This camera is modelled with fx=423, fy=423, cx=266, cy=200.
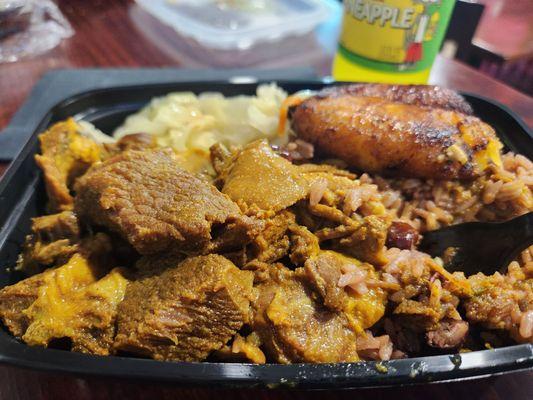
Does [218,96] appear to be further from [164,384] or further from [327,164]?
[164,384]

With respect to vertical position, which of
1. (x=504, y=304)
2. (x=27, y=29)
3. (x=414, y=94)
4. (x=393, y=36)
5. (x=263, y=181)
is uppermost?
(x=393, y=36)

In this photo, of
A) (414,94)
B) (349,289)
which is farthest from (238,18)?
(349,289)

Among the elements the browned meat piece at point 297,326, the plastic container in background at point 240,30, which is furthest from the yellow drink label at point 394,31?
the browned meat piece at point 297,326

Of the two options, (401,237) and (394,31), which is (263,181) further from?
(394,31)

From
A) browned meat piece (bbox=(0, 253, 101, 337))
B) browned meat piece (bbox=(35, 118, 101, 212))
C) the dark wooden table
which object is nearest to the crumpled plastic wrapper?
the dark wooden table

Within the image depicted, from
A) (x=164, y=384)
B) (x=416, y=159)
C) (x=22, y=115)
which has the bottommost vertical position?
(x=22, y=115)

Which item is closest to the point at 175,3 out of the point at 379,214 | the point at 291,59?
the point at 291,59

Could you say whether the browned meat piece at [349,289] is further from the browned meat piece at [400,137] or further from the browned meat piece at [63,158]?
the browned meat piece at [63,158]
